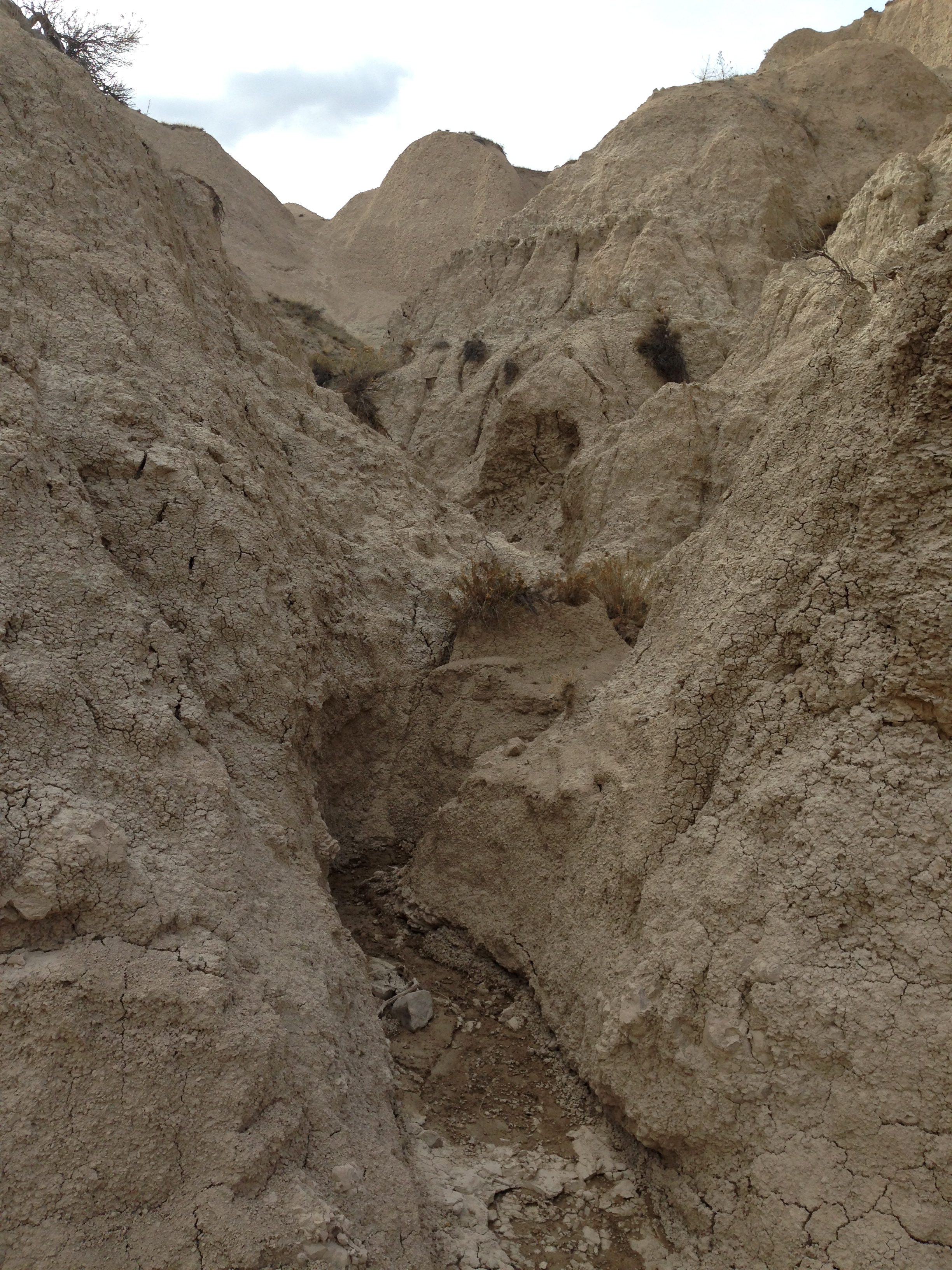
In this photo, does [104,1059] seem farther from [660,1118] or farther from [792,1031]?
[792,1031]

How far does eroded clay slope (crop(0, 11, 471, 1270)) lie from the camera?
96.8 inches

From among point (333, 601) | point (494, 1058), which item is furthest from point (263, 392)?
point (494, 1058)

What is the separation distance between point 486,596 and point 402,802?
1464 millimetres

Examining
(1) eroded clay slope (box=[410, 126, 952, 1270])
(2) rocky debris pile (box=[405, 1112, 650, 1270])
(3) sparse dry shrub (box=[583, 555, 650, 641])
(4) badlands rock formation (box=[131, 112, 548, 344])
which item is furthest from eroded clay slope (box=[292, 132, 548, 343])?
(2) rocky debris pile (box=[405, 1112, 650, 1270])

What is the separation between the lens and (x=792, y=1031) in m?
2.85

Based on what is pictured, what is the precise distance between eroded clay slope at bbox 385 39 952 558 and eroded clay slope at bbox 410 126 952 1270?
333 centimetres

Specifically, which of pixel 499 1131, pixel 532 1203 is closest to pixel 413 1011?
pixel 499 1131

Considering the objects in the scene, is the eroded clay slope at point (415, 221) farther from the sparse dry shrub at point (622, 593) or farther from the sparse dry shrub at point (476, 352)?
the sparse dry shrub at point (622, 593)

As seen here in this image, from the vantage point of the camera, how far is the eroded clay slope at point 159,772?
8.07ft

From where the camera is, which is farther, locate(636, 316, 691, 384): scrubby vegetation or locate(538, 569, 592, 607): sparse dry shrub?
locate(636, 316, 691, 384): scrubby vegetation

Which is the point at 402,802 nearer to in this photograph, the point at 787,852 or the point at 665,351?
the point at 787,852

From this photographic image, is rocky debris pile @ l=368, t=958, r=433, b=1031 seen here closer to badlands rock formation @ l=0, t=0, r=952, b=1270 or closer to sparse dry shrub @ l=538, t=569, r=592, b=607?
badlands rock formation @ l=0, t=0, r=952, b=1270

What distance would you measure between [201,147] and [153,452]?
73.6ft

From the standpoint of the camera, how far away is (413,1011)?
3998 mm
